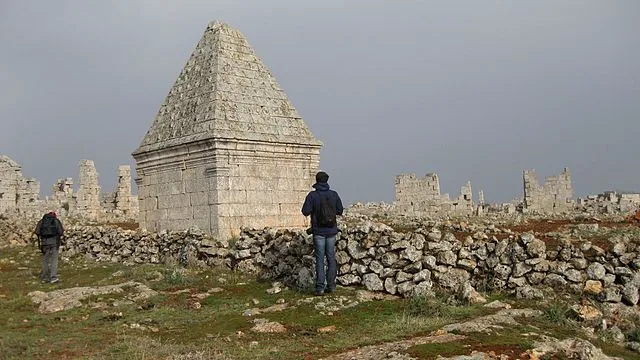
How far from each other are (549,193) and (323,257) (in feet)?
110

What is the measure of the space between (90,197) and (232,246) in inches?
1150

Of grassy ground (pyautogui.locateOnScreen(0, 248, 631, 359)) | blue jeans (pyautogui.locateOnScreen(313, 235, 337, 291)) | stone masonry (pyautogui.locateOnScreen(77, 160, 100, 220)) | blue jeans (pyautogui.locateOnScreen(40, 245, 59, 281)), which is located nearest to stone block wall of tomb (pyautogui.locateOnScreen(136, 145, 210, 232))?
grassy ground (pyautogui.locateOnScreen(0, 248, 631, 359))

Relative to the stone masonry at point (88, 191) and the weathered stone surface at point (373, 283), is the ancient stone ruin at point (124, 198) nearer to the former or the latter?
the stone masonry at point (88, 191)

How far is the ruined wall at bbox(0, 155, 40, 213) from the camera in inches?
1554

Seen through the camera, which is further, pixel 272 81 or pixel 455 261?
pixel 272 81

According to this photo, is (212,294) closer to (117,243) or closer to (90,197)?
(117,243)

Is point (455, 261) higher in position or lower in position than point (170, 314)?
higher

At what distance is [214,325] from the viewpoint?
9.59 meters

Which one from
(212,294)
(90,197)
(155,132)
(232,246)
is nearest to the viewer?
(212,294)

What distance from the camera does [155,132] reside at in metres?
17.3

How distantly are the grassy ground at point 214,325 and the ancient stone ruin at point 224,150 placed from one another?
2.72 metres

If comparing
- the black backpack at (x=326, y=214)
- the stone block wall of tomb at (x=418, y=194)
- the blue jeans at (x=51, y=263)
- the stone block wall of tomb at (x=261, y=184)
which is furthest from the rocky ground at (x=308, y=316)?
the stone block wall of tomb at (x=418, y=194)

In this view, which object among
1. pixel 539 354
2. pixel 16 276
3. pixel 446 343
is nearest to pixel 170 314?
pixel 446 343

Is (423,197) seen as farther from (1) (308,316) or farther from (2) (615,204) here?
(1) (308,316)
